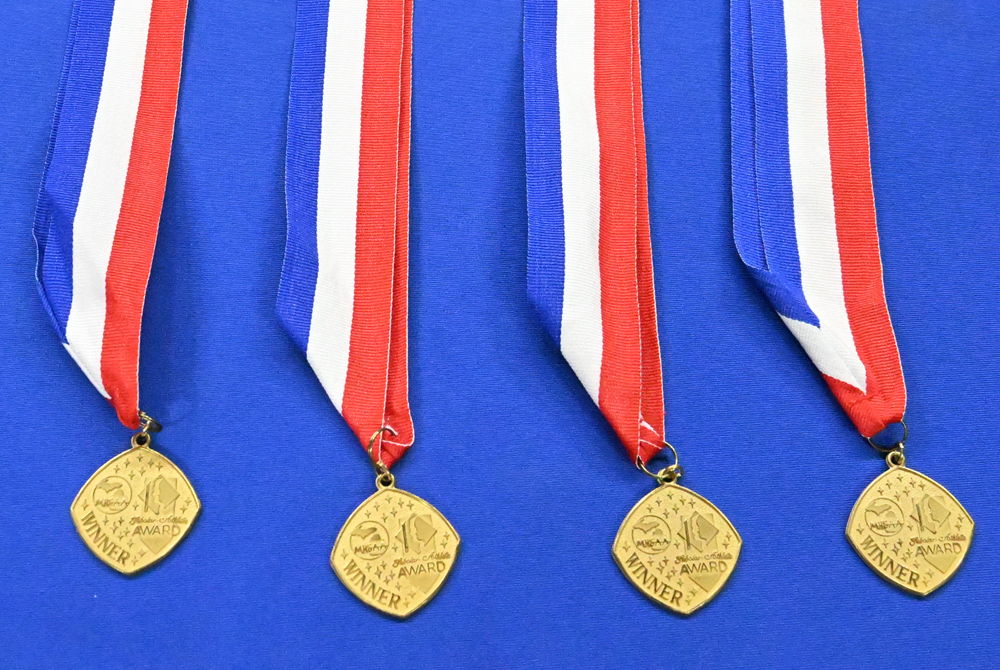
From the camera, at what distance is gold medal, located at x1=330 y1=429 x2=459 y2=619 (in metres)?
1.43

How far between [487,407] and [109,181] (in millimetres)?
848

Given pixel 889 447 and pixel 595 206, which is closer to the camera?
pixel 889 447

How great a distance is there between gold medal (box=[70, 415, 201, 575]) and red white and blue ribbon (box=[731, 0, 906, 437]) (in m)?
1.10

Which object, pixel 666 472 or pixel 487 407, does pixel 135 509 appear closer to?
pixel 487 407

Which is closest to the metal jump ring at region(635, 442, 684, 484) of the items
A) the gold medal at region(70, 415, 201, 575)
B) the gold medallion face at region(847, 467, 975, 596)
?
the gold medallion face at region(847, 467, 975, 596)

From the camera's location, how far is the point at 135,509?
147 cm

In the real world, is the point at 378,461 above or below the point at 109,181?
below

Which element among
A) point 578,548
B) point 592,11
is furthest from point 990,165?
point 578,548

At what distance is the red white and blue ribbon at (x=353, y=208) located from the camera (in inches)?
61.4

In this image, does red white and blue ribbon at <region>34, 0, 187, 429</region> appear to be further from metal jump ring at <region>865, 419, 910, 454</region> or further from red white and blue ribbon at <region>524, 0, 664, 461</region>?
metal jump ring at <region>865, 419, 910, 454</region>

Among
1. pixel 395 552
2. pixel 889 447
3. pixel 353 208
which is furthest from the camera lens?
pixel 353 208

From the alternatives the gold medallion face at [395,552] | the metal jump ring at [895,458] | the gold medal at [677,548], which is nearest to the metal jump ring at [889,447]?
the metal jump ring at [895,458]

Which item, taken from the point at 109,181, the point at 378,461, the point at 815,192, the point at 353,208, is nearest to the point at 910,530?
the point at 815,192

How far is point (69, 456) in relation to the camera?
152 centimetres
